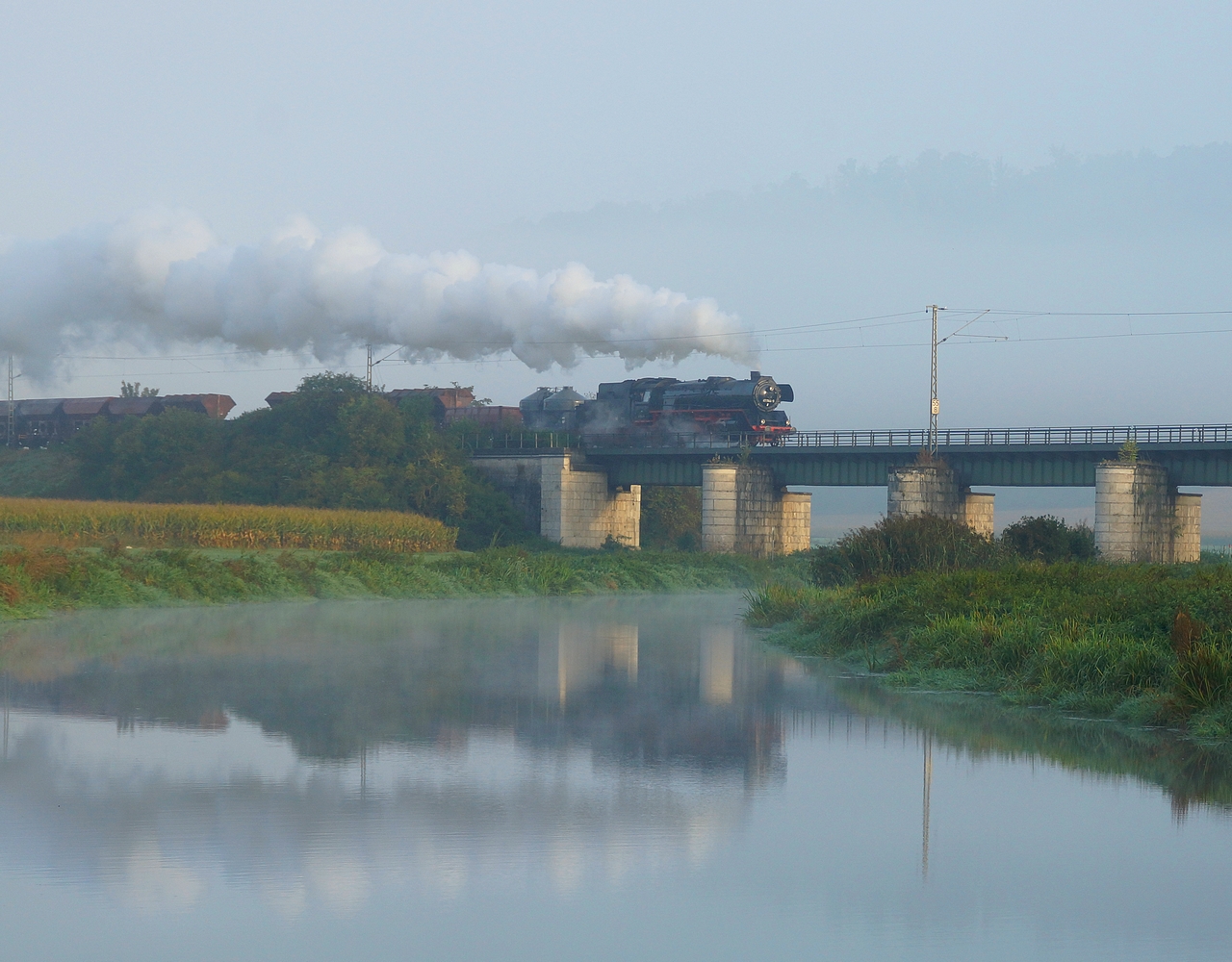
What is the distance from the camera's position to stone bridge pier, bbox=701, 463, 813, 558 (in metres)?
76.3

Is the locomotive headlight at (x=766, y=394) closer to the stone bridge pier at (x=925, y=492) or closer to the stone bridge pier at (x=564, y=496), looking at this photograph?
the stone bridge pier at (x=925, y=492)

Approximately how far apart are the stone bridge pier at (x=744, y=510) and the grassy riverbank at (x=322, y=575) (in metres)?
7.01

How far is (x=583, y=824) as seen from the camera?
35.8ft

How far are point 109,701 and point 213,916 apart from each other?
35.2ft

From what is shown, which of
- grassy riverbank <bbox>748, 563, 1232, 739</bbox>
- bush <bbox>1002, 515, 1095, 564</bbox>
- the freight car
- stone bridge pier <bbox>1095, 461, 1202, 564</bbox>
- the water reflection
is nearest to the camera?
the water reflection

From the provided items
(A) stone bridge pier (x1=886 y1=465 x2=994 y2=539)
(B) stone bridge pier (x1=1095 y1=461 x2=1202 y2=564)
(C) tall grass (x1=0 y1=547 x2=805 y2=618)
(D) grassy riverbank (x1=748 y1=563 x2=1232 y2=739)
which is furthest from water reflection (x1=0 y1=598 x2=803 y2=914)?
(A) stone bridge pier (x1=886 y1=465 x2=994 y2=539)

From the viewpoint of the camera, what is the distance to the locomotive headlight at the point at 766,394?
248 ft

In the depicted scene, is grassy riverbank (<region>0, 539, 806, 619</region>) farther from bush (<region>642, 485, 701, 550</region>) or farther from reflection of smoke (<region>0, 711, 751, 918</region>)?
bush (<region>642, 485, 701, 550</region>)

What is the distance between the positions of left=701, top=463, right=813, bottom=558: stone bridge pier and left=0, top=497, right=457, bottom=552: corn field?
733 inches

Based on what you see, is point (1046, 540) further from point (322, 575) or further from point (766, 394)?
point (766, 394)

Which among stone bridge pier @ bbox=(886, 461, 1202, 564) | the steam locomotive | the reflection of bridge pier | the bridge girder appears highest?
the steam locomotive

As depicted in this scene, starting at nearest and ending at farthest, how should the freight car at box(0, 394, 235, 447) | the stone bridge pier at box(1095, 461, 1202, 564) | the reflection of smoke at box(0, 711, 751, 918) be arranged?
the reflection of smoke at box(0, 711, 751, 918) < the stone bridge pier at box(1095, 461, 1202, 564) < the freight car at box(0, 394, 235, 447)

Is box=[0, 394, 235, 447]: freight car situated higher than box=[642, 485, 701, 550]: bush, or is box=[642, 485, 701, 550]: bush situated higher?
box=[0, 394, 235, 447]: freight car

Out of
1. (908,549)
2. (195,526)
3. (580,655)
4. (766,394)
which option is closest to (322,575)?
(195,526)
